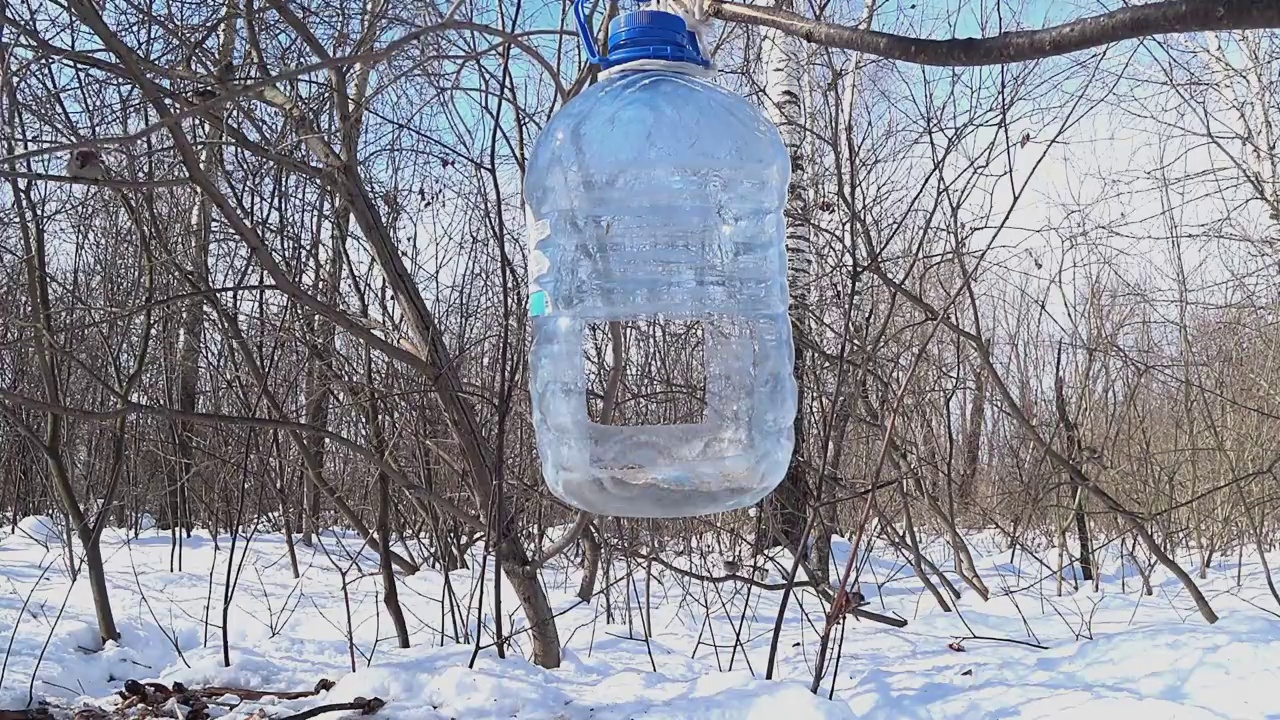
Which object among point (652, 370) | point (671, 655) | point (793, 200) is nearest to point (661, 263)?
point (652, 370)

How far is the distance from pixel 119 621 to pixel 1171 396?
4.85 m

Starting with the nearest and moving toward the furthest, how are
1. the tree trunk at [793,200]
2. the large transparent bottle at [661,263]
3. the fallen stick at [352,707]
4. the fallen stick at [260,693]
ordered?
the large transparent bottle at [661,263] → the fallen stick at [352,707] → the fallen stick at [260,693] → the tree trunk at [793,200]

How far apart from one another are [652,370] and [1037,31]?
214 centimetres

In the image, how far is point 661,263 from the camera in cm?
145

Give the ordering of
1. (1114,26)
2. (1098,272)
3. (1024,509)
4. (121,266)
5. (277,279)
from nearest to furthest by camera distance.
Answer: (1114,26)
(277,279)
(1024,509)
(1098,272)
(121,266)

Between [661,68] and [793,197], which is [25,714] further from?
[793,197]

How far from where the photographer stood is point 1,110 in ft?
8.12

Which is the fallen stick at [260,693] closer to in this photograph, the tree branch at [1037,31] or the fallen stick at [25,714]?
the fallen stick at [25,714]

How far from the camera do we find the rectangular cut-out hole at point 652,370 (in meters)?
2.64

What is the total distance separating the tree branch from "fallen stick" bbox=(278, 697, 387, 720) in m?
1.96

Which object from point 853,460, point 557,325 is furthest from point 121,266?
point 557,325

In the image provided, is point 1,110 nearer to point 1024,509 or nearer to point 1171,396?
point 1024,509

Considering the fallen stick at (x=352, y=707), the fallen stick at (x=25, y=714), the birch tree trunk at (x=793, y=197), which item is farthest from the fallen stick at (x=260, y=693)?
the birch tree trunk at (x=793, y=197)

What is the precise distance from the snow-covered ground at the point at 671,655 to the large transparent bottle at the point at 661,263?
124 centimetres
